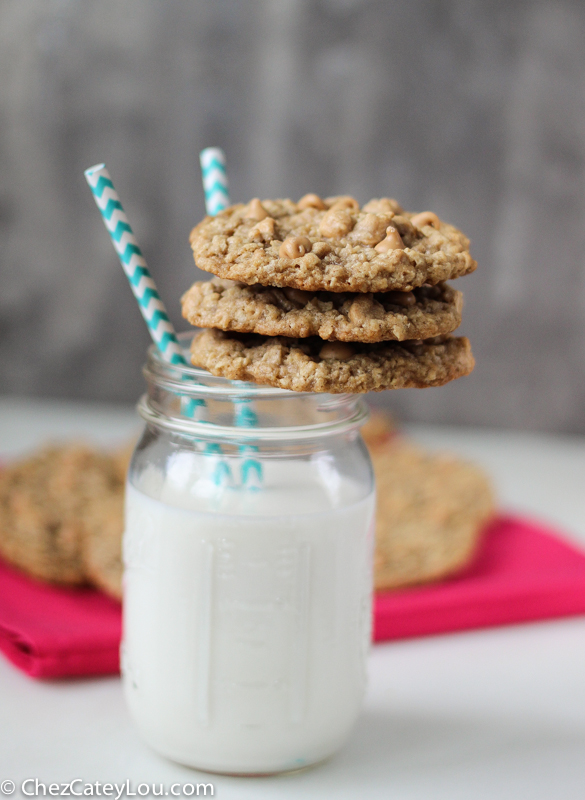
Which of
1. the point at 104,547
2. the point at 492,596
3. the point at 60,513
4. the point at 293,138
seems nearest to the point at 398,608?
the point at 492,596

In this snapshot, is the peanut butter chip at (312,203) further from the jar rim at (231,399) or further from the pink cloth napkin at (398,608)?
the pink cloth napkin at (398,608)

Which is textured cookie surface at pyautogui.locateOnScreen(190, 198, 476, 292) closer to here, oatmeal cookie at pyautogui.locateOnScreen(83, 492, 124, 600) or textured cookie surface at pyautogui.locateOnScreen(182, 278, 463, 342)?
textured cookie surface at pyautogui.locateOnScreen(182, 278, 463, 342)

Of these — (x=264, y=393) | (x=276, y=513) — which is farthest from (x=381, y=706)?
(x=264, y=393)

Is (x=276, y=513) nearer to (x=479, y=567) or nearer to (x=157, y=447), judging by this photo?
(x=157, y=447)

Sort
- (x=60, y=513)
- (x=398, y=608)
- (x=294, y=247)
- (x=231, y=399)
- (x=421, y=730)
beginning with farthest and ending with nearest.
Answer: (x=60, y=513) < (x=398, y=608) < (x=421, y=730) < (x=231, y=399) < (x=294, y=247)

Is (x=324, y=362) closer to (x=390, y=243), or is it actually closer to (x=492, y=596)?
(x=390, y=243)

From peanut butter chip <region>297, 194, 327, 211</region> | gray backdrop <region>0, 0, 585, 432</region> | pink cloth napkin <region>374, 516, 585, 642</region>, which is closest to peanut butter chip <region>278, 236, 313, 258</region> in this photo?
peanut butter chip <region>297, 194, 327, 211</region>
